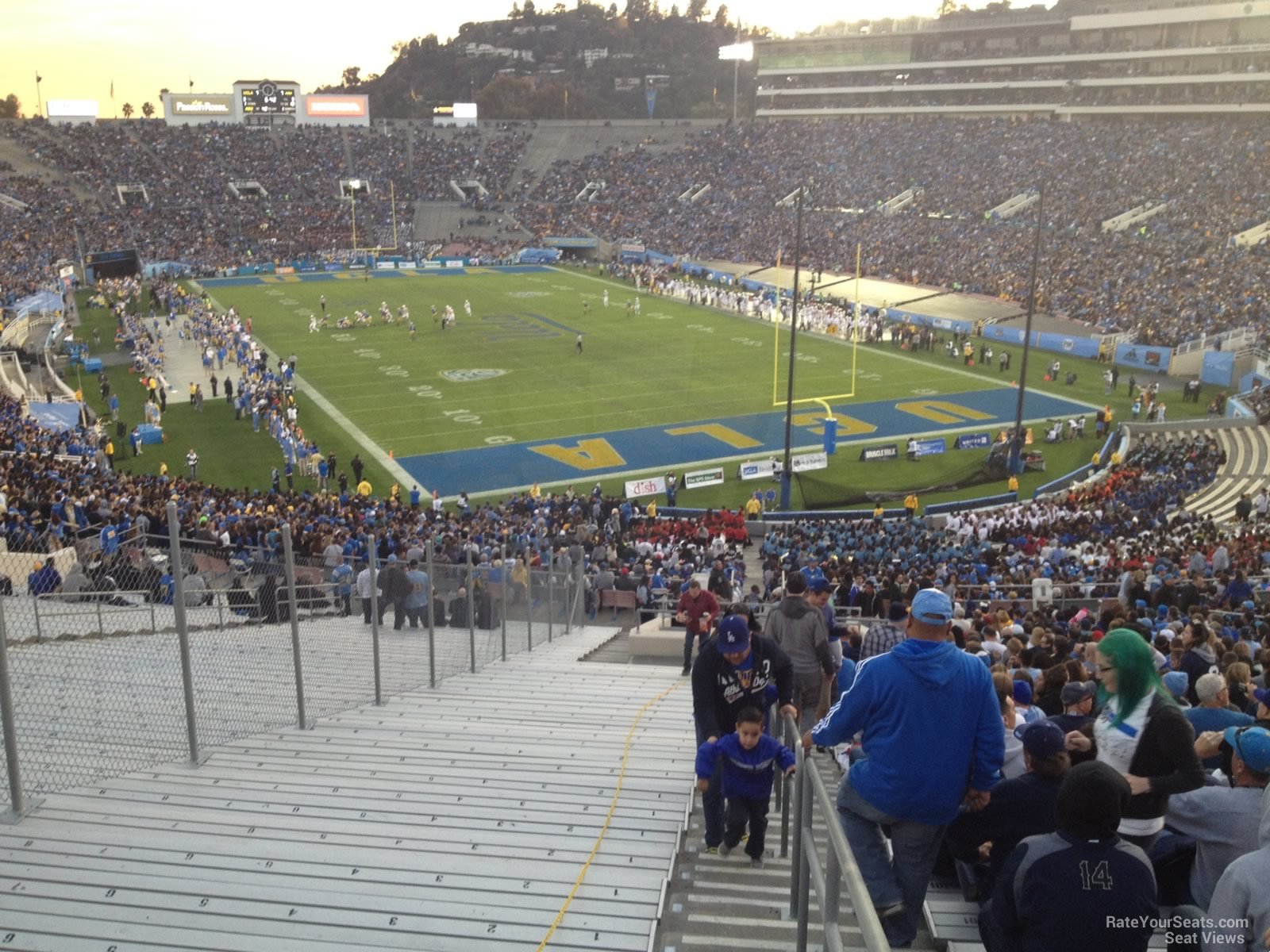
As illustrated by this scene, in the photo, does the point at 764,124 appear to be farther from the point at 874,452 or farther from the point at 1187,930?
the point at 1187,930

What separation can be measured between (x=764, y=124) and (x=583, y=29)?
76213mm

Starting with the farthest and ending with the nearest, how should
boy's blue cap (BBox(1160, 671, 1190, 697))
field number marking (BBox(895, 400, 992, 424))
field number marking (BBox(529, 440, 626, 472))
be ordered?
field number marking (BBox(895, 400, 992, 424))
field number marking (BBox(529, 440, 626, 472))
boy's blue cap (BBox(1160, 671, 1190, 697))

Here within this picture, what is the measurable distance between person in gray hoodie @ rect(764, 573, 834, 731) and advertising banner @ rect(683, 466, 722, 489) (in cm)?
1950

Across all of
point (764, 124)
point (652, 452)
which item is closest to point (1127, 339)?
point (652, 452)

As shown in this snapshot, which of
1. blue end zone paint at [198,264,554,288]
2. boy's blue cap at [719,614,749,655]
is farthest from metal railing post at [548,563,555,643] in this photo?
blue end zone paint at [198,264,554,288]

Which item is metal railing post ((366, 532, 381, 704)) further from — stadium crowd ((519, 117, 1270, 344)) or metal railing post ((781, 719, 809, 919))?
stadium crowd ((519, 117, 1270, 344))

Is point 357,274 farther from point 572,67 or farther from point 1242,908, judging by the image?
point 572,67

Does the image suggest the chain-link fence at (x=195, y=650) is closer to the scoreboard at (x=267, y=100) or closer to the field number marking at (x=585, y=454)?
the field number marking at (x=585, y=454)

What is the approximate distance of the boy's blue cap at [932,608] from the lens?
13.6ft

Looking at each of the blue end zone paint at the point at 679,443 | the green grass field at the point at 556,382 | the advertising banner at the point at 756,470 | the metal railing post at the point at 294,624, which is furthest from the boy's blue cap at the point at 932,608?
the advertising banner at the point at 756,470

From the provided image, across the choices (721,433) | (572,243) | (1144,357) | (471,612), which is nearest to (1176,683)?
(471,612)

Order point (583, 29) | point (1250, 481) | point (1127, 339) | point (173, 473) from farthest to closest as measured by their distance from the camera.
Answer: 1. point (583, 29)
2. point (1127, 339)
3. point (173, 473)
4. point (1250, 481)

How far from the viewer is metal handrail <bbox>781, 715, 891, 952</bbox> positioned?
9.16 ft

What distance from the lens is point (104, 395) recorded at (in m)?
32.1
